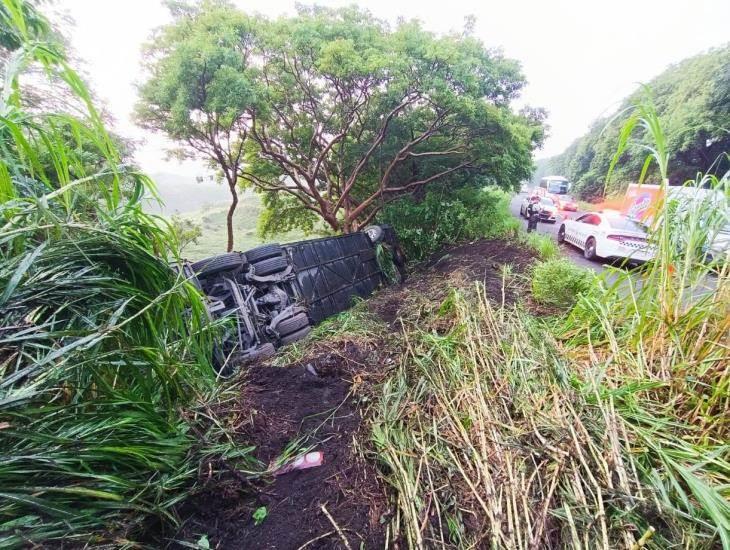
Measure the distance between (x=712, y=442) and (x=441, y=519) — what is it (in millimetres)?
1328

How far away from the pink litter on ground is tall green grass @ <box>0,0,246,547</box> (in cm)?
43

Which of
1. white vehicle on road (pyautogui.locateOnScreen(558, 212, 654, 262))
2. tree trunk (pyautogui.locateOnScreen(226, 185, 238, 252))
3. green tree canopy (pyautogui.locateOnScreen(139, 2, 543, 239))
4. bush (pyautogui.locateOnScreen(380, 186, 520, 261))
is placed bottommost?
white vehicle on road (pyautogui.locateOnScreen(558, 212, 654, 262))

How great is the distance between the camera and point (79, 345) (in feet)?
3.40

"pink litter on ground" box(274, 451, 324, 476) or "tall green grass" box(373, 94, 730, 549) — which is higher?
"tall green grass" box(373, 94, 730, 549)

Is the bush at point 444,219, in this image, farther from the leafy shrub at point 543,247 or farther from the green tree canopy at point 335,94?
the leafy shrub at point 543,247

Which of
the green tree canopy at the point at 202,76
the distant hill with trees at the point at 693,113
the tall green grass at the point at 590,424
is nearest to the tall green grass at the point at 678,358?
the tall green grass at the point at 590,424

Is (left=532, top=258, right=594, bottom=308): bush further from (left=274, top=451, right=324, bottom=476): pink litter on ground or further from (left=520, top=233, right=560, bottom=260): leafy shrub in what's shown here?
(left=274, top=451, right=324, bottom=476): pink litter on ground

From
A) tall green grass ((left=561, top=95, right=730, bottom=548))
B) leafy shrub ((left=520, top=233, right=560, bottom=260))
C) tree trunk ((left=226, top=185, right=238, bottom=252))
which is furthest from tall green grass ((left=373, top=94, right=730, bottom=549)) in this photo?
tree trunk ((left=226, top=185, right=238, bottom=252))

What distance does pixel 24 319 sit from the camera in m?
1.00

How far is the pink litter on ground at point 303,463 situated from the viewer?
5.65 ft

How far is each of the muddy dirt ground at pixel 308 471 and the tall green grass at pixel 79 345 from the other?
0.25 metres

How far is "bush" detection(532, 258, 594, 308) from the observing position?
11.4 feet

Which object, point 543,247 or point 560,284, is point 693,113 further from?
point 560,284

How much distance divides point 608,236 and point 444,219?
11.8 ft
